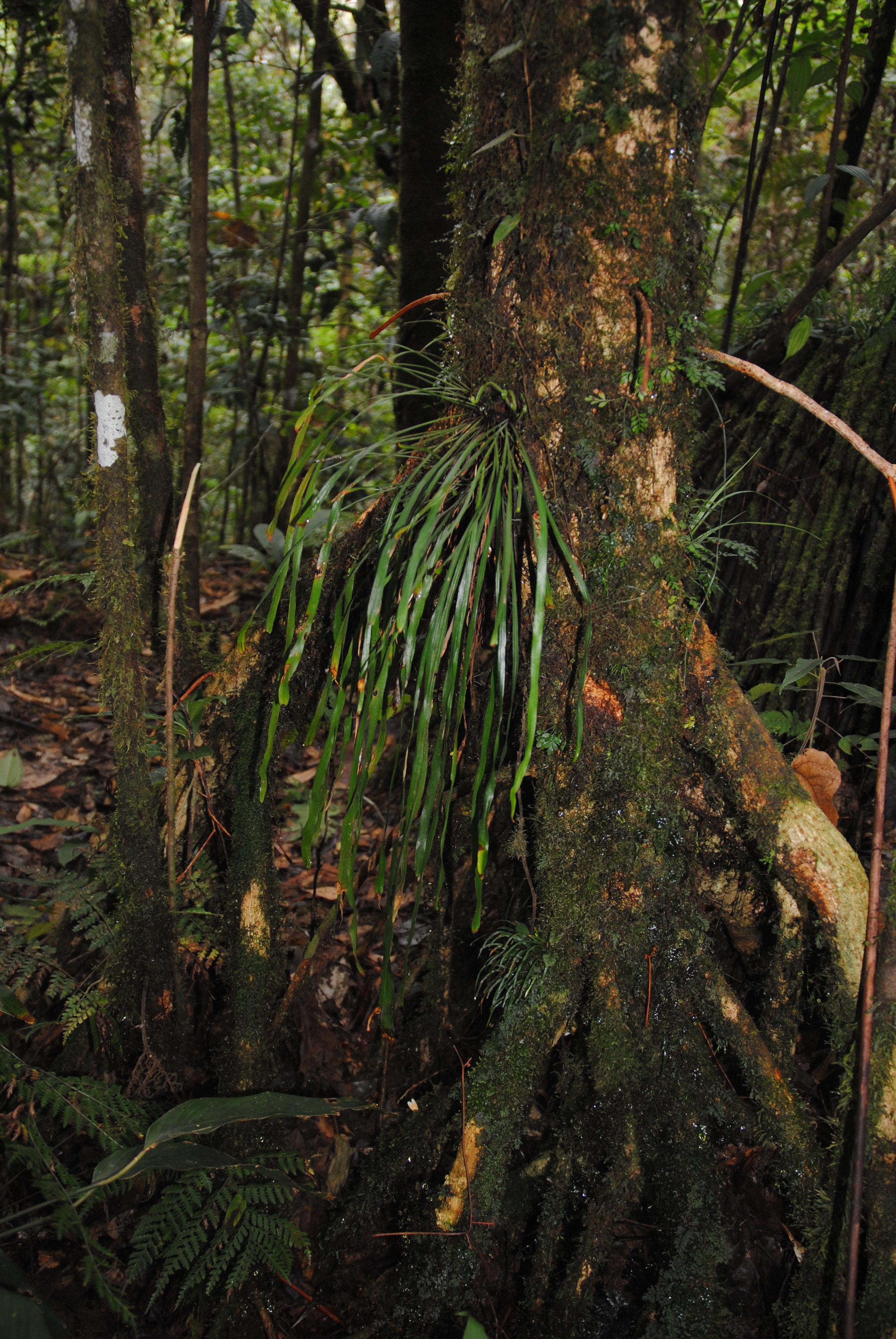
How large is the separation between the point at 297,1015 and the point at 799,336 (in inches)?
78.3

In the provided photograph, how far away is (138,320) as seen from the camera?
203cm

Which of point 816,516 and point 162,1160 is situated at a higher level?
point 816,516

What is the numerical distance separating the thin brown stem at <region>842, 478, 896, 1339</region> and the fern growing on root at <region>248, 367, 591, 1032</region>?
47cm

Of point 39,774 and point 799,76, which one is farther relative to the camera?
point 39,774

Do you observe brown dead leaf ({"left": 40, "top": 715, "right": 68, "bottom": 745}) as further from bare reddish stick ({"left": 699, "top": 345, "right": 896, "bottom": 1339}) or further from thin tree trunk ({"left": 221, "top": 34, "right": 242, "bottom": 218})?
thin tree trunk ({"left": 221, "top": 34, "right": 242, "bottom": 218})

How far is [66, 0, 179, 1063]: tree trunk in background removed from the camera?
1.37 m

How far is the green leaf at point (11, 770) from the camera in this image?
2.46 metres

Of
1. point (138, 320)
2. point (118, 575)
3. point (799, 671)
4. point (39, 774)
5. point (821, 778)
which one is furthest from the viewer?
point (39, 774)

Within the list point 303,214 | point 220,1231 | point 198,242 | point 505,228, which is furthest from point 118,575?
point 303,214

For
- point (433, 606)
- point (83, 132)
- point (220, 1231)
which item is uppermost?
point (83, 132)

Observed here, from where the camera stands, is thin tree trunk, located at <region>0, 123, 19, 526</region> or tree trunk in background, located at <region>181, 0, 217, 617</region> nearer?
tree trunk in background, located at <region>181, 0, 217, 617</region>

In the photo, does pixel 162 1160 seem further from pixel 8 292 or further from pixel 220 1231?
pixel 8 292

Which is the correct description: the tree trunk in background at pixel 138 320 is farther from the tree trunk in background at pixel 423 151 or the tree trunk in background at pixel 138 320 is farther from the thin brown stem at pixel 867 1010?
the thin brown stem at pixel 867 1010

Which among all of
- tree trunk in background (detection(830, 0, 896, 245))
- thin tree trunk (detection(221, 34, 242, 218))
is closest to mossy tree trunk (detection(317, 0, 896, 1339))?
tree trunk in background (detection(830, 0, 896, 245))
